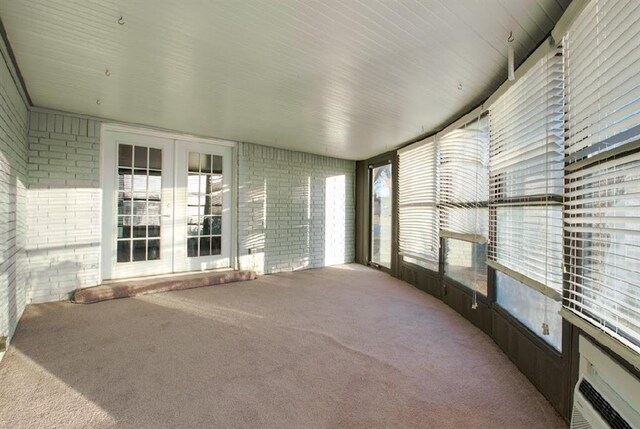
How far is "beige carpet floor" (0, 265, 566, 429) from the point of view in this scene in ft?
5.80

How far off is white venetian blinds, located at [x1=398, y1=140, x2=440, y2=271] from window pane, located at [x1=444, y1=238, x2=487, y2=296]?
0.87 feet

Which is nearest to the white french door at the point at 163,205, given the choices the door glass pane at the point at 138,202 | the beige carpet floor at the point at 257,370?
the door glass pane at the point at 138,202

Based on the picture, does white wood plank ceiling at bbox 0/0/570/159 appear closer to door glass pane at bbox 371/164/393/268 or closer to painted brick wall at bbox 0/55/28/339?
painted brick wall at bbox 0/55/28/339

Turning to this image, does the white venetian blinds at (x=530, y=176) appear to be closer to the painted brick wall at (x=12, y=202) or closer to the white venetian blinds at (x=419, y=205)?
the white venetian blinds at (x=419, y=205)

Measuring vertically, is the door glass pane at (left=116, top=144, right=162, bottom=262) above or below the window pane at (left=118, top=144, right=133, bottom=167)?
below

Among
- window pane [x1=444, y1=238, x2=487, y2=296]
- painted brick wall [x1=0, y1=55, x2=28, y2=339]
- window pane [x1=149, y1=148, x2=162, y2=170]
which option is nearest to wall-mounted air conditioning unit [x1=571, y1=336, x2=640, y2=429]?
window pane [x1=444, y1=238, x2=487, y2=296]

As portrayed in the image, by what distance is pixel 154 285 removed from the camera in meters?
4.19

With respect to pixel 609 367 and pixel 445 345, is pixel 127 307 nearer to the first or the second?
pixel 445 345

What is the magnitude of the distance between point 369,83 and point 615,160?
189 cm

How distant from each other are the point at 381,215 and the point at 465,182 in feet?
8.86

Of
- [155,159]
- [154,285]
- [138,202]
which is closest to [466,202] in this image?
[154,285]

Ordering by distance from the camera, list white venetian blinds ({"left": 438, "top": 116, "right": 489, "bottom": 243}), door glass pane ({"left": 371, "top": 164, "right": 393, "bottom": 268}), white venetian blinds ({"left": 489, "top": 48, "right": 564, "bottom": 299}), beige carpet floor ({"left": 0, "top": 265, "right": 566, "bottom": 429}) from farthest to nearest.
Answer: door glass pane ({"left": 371, "top": 164, "right": 393, "bottom": 268}) → white venetian blinds ({"left": 438, "top": 116, "right": 489, "bottom": 243}) → white venetian blinds ({"left": 489, "top": 48, "right": 564, "bottom": 299}) → beige carpet floor ({"left": 0, "top": 265, "right": 566, "bottom": 429})

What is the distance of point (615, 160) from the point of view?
1.33 m

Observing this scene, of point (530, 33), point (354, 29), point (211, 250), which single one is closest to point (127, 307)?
point (211, 250)
